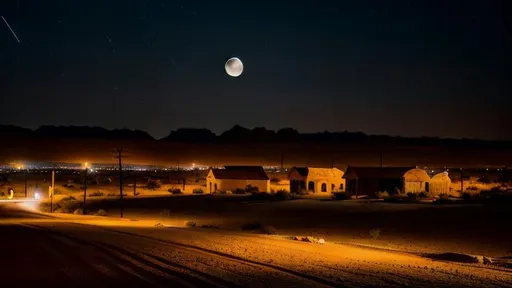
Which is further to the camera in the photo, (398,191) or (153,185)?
(153,185)

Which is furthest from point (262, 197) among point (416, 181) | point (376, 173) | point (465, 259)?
point (465, 259)

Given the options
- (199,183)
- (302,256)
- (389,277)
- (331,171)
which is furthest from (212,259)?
(199,183)

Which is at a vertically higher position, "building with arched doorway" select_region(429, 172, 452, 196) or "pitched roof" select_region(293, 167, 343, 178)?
"pitched roof" select_region(293, 167, 343, 178)

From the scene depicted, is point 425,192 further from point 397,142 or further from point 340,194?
point 397,142

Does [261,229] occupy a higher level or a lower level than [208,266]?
lower

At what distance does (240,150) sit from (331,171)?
7648 cm

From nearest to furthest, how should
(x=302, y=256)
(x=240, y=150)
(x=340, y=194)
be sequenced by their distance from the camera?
(x=302, y=256), (x=340, y=194), (x=240, y=150)

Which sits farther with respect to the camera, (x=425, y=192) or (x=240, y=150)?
(x=240, y=150)

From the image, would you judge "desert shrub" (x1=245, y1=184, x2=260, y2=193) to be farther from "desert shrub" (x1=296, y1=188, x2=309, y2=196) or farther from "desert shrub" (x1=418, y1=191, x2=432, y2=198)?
"desert shrub" (x1=418, y1=191, x2=432, y2=198)

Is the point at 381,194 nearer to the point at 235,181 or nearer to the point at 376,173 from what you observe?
the point at 376,173

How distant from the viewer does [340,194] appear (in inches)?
2581

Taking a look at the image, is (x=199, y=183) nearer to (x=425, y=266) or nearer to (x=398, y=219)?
(x=398, y=219)

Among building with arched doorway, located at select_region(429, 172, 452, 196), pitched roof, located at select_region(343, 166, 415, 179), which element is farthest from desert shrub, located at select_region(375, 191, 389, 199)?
building with arched doorway, located at select_region(429, 172, 452, 196)

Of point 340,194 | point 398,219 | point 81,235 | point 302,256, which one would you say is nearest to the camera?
point 302,256
